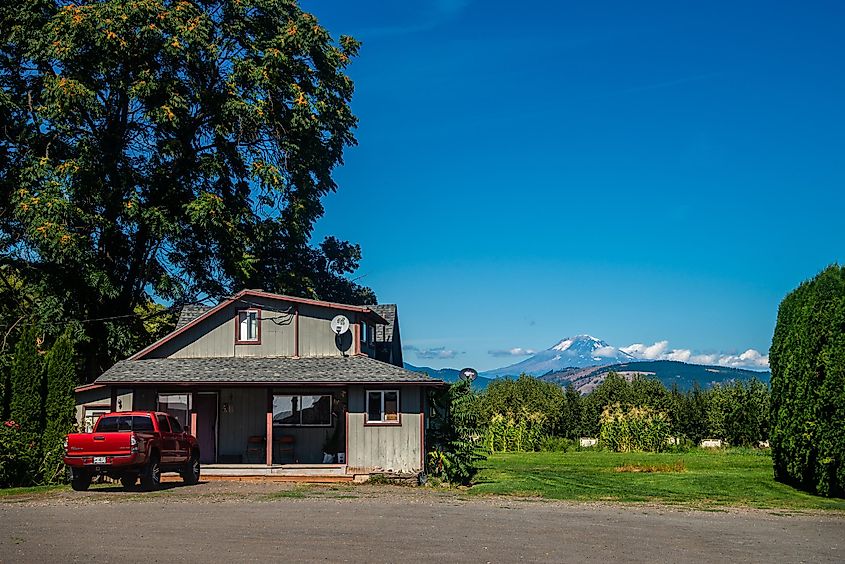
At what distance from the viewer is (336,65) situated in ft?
126

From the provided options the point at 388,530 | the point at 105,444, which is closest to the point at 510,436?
the point at 105,444

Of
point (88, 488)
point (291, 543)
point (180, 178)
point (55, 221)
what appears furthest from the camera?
point (180, 178)

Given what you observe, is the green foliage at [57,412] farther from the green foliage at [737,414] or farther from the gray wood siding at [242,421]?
the green foliage at [737,414]

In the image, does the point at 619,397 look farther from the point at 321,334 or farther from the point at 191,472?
the point at 191,472

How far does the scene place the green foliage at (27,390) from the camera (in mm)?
27078

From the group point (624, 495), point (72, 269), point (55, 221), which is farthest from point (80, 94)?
point (624, 495)

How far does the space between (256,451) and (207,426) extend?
6.41 feet

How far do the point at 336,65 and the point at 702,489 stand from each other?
22.2m

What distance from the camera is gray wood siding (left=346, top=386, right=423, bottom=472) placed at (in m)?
28.3

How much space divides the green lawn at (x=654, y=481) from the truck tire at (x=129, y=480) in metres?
8.60

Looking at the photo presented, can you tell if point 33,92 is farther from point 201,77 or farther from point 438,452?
point 438,452

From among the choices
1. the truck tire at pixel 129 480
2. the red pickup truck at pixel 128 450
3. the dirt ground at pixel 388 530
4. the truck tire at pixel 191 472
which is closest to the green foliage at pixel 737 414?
the dirt ground at pixel 388 530

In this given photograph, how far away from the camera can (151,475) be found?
24188mm

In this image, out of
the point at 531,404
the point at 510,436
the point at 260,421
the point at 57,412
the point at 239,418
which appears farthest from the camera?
the point at 531,404
